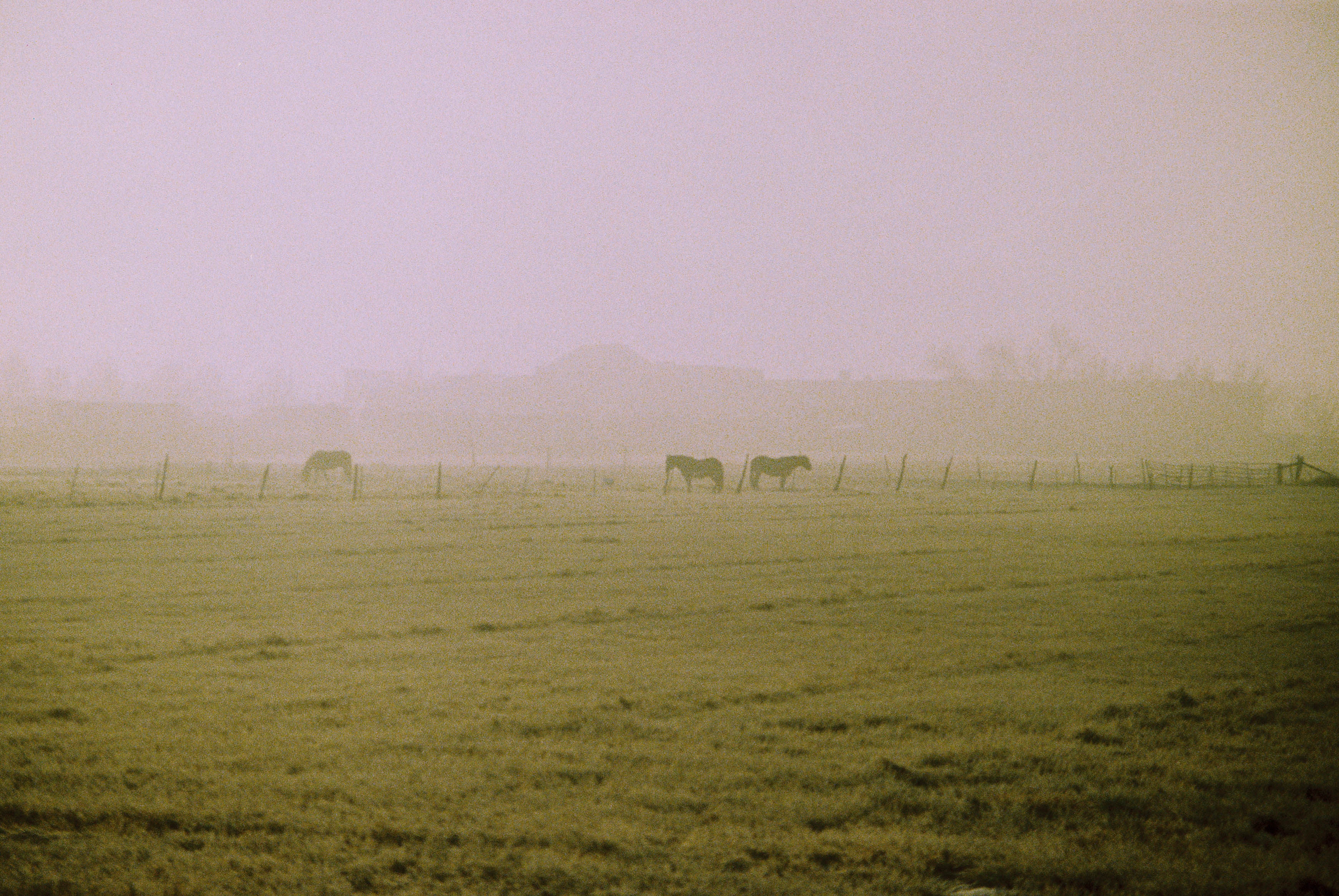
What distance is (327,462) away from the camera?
167 feet

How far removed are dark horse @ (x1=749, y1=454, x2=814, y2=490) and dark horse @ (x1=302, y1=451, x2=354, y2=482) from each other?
2298 centimetres

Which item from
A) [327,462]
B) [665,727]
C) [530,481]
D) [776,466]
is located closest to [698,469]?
[776,466]

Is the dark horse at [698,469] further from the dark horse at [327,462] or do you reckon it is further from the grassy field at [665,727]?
the grassy field at [665,727]

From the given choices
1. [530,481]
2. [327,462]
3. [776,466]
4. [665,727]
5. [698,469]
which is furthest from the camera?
[530,481]

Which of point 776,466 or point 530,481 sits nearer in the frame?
point 776,466

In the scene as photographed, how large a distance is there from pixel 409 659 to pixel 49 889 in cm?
558

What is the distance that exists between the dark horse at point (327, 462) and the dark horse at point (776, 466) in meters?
23.0

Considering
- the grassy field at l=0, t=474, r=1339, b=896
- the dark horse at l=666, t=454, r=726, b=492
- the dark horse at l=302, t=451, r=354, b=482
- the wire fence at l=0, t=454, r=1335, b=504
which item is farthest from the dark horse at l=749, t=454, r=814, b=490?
the grassy field at l=0, t=474, r=1339, b=896

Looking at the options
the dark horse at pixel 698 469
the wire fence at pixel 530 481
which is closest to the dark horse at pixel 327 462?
the wire fence at pixel 530 481

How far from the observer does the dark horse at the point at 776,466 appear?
158ft

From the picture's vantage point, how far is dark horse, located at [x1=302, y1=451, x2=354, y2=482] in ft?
163

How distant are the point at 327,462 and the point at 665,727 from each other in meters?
47.2

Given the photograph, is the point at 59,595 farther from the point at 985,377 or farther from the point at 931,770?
the point at 985,377

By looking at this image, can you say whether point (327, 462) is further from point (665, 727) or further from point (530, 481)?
point (665, 727)
